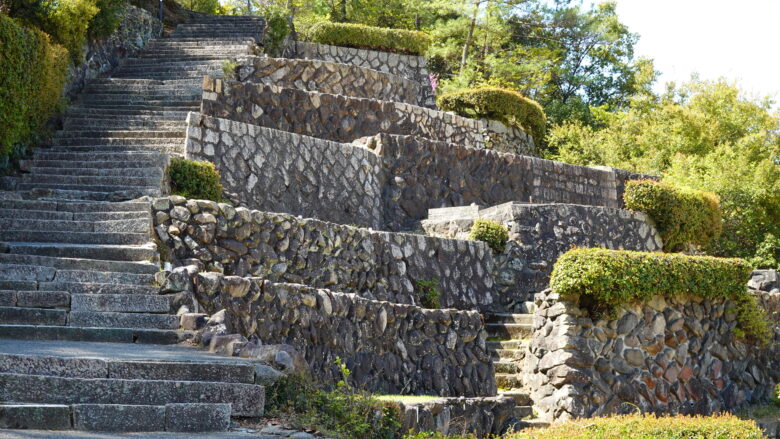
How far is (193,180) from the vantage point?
41.4 feet

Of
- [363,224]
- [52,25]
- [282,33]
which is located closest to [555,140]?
[282,33]

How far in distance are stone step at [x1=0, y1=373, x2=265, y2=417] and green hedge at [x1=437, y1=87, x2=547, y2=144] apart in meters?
17.2

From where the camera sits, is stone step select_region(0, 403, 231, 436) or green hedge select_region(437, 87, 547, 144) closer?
stone step select_region(0, 403, 231, 436)

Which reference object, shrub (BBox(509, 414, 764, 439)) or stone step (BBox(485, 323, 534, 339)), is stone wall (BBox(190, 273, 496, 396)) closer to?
shrub (BBox(509, 414, 764, 439))

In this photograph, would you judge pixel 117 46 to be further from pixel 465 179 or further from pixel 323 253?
pixel 323 253

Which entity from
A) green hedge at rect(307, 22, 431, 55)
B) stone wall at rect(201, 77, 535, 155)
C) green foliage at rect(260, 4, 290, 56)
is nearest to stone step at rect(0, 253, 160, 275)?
stone wall at rect(201, 77, 535, 155)

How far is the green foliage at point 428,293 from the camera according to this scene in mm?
13141

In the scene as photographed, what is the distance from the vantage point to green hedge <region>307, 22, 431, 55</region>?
2455cm

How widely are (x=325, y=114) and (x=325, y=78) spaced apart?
7.49 ft

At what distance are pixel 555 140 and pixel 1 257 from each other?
19.9 meters

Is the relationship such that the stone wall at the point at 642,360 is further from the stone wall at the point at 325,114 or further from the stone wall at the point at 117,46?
the stone wall at the point at 117,46

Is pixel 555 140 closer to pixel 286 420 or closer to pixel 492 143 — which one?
pixel 492 143

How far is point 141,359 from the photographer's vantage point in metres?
6.23

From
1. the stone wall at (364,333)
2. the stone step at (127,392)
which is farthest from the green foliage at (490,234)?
the stone step at (127,392)
